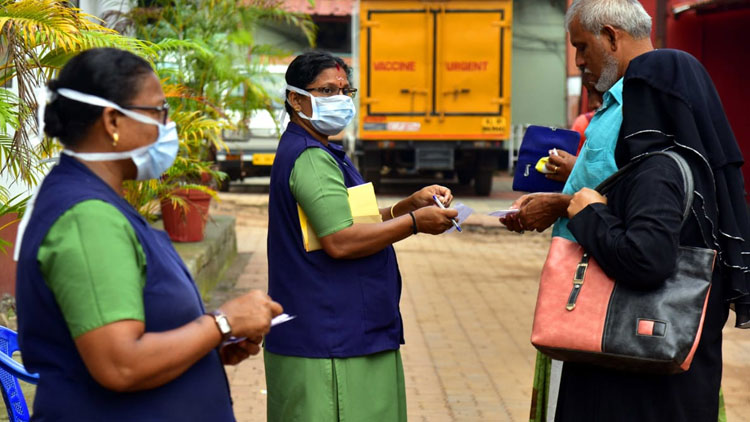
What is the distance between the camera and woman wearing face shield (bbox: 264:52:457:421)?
3102 mm

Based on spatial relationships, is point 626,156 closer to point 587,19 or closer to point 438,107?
point 587,19

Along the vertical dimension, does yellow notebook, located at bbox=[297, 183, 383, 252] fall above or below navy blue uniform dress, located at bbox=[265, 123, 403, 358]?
above

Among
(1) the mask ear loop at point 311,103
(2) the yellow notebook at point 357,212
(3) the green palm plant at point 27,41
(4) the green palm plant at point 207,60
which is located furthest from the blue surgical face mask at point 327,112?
(4) the green palm plant at point 207,60

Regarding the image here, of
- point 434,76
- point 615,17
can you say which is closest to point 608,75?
point 615,17

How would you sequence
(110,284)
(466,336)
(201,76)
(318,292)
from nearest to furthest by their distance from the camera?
(110,284)
(318,292)
(466,336)
(201,76)

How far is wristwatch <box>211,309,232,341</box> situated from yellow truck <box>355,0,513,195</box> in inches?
580

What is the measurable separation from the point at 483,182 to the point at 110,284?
1637cm

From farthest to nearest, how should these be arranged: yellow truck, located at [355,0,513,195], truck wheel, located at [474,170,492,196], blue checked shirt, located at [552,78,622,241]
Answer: truck wheel, located at [474,170,492,196]
yellow truck, located at [355,0,513,195]
blue checked shirt, located at [552,78,622,241]

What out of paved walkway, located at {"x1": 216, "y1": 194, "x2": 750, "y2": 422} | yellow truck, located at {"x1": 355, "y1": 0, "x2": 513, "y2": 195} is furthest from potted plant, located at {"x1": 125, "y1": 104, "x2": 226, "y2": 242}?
yellow truck, located at {"x1": 355, "y1": 0, "x2": 513, "y2": 195}

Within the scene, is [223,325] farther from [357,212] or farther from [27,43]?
[27,43]

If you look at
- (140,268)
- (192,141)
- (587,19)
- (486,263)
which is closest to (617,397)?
(587,19)

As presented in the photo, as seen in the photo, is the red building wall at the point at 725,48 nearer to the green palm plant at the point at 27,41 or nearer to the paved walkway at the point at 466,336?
the paved walkway at the point at 466,336

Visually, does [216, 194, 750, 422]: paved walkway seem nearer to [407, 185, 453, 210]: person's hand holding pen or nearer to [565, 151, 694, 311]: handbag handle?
[407, 185, 453, 210]: person's hand holding pen

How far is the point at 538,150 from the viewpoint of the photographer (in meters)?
3.78
